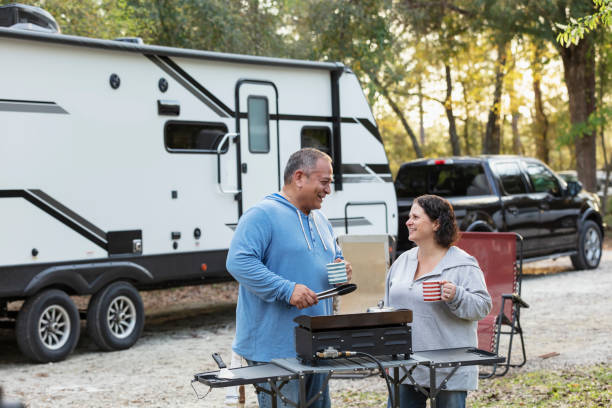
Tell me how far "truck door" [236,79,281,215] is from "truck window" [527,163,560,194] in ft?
16.2

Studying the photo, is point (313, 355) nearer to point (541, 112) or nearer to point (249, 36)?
point (249, 36)

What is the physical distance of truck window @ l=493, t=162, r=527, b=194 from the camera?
12.6 metres

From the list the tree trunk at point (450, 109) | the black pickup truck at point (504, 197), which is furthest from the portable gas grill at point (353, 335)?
the tree trunk at point (450, 109)

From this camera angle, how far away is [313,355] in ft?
11.2

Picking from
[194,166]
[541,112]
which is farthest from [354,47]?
[541,112]

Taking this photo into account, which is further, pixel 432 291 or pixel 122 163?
pixel 122 163

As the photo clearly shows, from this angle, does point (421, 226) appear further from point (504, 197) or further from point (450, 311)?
point (504, 197)

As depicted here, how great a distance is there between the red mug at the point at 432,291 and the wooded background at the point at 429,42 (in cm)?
273

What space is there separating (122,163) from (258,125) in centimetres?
174

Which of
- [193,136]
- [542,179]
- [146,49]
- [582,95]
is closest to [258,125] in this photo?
[193,136]

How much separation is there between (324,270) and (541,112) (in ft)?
96.6

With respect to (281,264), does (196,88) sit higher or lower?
higher

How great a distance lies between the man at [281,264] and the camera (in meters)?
3.84

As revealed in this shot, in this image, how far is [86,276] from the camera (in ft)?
27.5
